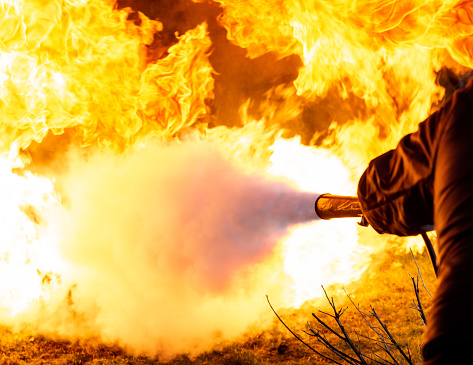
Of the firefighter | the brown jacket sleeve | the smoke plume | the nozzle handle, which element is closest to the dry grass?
the smoke plume

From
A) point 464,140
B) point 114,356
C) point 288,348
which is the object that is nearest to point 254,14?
point 288,348

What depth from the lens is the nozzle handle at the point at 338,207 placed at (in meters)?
2.16

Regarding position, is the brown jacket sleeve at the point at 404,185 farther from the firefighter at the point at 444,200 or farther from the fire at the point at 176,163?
the fire at the point at 176,163

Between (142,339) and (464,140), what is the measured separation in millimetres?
4965

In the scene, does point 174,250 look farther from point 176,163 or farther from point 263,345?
point 263,345

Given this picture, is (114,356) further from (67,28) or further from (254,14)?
(254,14)

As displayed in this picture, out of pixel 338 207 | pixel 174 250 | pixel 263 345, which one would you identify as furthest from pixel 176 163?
pixel 338 207

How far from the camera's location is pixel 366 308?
5.84 meters

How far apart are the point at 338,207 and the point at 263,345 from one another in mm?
3141

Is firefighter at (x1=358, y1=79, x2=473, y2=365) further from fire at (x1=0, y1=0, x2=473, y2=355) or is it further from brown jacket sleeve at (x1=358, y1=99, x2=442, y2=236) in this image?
fire at (x1=0, y1=0, x2=473, y2=355)

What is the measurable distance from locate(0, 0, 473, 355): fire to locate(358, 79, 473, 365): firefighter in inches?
116

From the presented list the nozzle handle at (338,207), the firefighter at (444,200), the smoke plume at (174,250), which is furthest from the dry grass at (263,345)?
the firefighter at (444,200)

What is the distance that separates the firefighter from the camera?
1.70 ft

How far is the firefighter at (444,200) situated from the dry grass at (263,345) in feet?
12.5
